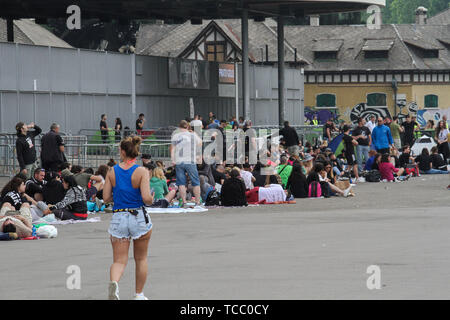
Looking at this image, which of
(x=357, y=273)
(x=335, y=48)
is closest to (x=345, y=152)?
(x=357, y=273)

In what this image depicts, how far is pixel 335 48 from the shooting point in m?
75.4

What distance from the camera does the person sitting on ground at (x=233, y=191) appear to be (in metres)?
21.5

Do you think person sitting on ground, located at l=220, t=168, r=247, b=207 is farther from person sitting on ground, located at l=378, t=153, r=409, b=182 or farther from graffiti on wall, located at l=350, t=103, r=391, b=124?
graffiti on wall, located at l=350, t=103, r=391, b=124

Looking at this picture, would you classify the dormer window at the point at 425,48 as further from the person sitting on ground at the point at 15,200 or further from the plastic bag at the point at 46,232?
the plastic bag at the point at 46,232

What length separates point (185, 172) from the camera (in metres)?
21.3

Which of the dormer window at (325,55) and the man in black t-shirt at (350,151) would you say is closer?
the man in black t-shirt at (350,151)

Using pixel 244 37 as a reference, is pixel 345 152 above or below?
below

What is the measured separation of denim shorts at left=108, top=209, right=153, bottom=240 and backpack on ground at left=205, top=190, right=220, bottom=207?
12424 millimetres

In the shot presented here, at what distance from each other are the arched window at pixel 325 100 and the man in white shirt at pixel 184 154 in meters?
53.8

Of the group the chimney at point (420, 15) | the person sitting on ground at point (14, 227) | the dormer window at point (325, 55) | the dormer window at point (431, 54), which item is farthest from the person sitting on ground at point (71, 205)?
the chimney at point (420, 15)

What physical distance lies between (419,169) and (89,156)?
38.0 ft
